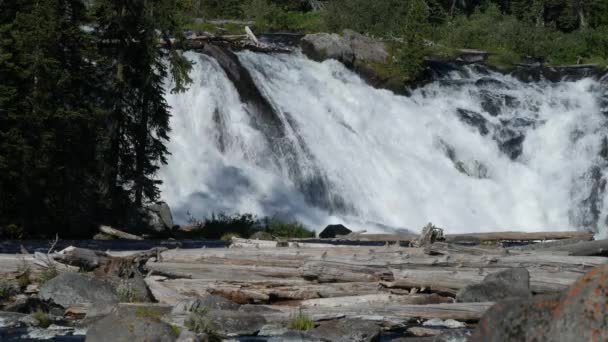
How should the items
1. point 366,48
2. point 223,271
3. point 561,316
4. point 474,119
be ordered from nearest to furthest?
1. point 561,316
2. point 223,271
3. point 474,119
4. point 366,48

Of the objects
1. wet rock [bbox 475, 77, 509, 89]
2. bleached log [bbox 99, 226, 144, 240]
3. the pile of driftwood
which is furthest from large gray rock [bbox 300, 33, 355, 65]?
the pile of driftwood

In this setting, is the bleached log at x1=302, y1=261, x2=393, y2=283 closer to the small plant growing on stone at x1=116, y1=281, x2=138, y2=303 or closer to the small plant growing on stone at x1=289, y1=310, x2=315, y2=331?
the small plant growing on stone at x1=289, y1=310, x2=315, y2=331

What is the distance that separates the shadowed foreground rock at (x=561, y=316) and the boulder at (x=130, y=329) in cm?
497

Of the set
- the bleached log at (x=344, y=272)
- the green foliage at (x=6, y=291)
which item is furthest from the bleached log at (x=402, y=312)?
the green foliage at (x=6, y=291)

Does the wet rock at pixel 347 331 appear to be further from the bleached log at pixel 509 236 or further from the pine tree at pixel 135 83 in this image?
the pine tree at pixel 135 83

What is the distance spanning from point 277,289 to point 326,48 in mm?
30941

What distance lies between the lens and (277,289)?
1495 centimetres

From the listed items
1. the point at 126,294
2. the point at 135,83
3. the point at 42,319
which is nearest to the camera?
the point at 42,319

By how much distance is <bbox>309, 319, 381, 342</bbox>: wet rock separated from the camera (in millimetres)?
12711

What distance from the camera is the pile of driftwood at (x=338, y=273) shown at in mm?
14102

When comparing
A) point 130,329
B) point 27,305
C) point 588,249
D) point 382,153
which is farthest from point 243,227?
point 130,329

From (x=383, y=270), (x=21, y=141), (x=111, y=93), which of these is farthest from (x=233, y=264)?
(x=111, y=93)

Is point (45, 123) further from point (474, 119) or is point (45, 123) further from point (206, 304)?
point (474, 119)

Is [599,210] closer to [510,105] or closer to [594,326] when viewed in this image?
[510,105]
